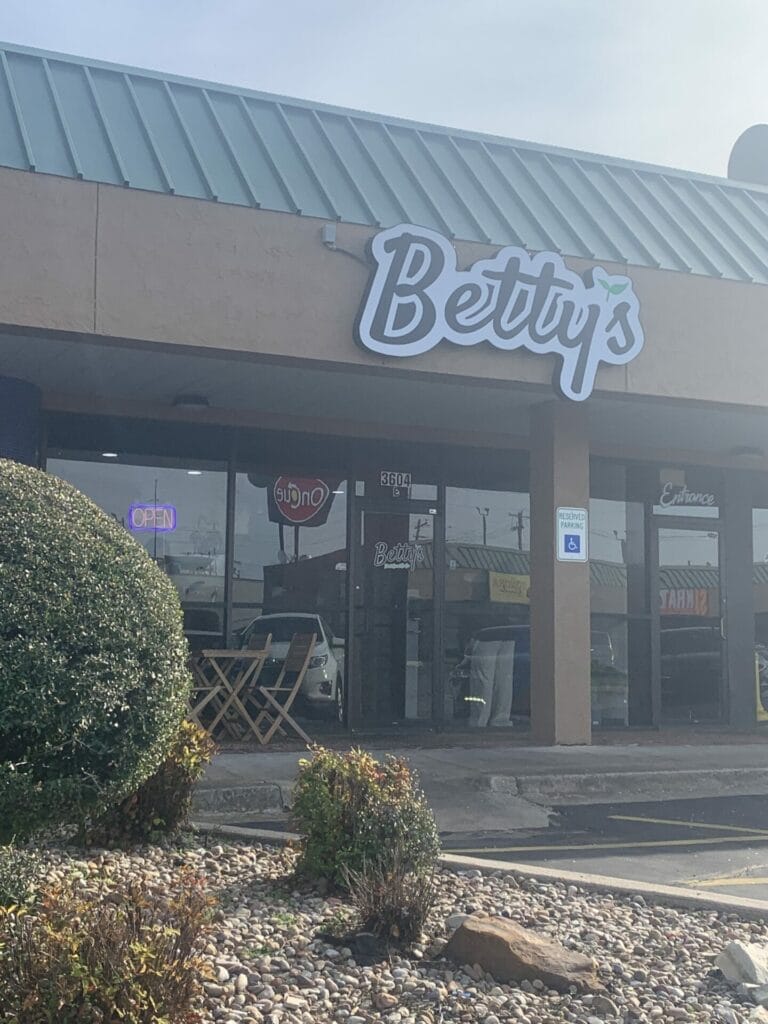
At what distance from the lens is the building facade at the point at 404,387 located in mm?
9883

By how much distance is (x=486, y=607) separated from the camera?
46.0ft

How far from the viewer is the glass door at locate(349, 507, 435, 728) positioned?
43.8ft

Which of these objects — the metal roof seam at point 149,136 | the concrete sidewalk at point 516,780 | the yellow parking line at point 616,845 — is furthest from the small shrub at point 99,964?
the metal roof seam at point 149,136

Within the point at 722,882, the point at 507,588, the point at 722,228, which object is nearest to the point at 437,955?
the point at 722,882

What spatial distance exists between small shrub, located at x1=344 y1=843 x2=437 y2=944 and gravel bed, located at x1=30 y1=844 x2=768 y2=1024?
90 mm

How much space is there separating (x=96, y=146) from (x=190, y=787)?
6.04 m

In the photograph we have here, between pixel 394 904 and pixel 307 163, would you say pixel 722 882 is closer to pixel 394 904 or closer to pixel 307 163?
pixel 394 904

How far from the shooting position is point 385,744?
12.3 metres

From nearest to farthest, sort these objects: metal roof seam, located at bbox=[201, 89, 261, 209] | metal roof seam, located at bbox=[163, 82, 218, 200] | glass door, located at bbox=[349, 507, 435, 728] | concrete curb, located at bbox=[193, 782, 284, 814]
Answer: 1. concrete curb, located at bbox=[193, 782, 284, 814]
2. metal roof seam, located at bbox=[163, 82, 218, 200]
3. metal roof seam, located at bbox=[201, 89, 261, 209]
4. glass door, located at bbox=[349, 507, 435, 728]

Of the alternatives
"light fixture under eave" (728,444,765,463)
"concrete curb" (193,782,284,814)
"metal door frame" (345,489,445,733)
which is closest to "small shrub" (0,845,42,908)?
"concrete curb" (193,782,284,814)

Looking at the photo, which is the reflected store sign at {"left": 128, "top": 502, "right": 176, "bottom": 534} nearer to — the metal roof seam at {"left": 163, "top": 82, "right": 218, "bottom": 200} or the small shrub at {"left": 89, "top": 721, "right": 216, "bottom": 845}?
the metal roof seam at {"left": 163, "top": 82, "right": 218, "bottom": 200}

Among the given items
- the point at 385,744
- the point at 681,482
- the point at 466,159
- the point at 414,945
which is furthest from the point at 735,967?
the point at 681,482

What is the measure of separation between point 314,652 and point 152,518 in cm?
225

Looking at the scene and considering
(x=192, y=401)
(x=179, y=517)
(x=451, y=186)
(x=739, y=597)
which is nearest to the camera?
(x=451, y=186)
